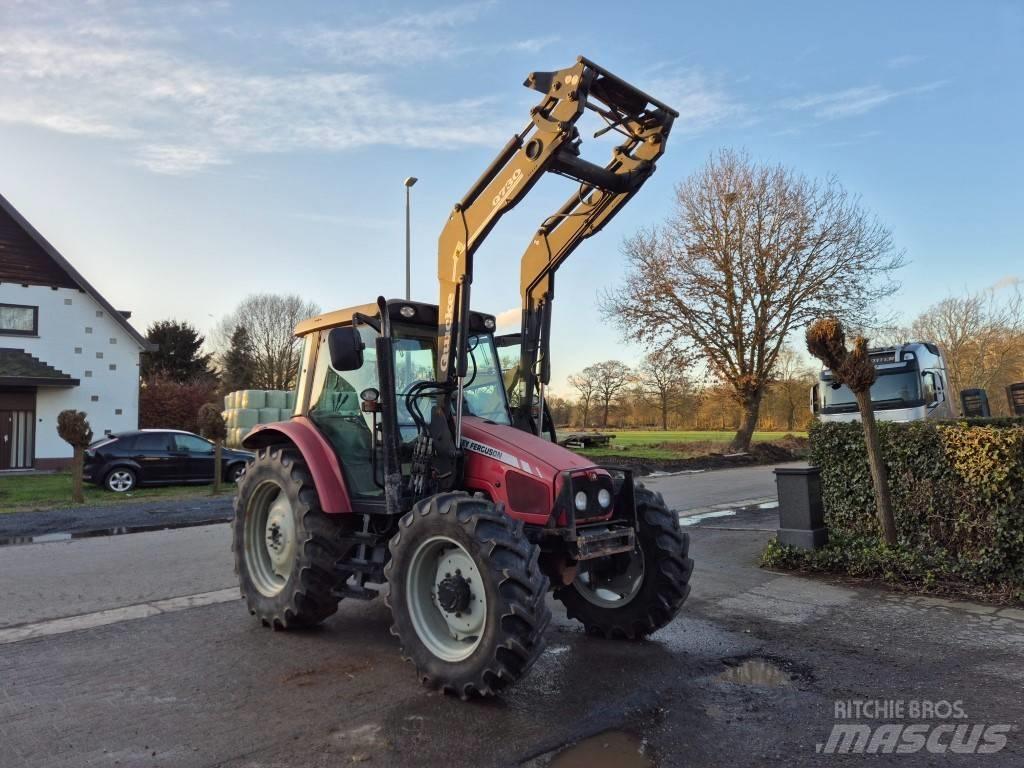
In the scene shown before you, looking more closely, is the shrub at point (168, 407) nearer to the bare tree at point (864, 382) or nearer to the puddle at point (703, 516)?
the puddle at point (703, 516)

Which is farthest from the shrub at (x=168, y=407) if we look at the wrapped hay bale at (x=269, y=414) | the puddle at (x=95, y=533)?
the puddle at (x=95, y=533)

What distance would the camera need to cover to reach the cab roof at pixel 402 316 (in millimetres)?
5289

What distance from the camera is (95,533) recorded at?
34.8 ft

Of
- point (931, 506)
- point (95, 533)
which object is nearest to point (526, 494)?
point (931, 506)

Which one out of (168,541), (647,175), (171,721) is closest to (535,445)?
(647,175)

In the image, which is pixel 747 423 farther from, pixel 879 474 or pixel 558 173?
pixel 558 173

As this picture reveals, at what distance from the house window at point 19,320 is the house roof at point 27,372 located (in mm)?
639

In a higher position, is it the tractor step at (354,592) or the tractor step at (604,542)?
the tractor step at (604,542)

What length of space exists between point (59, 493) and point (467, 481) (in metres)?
14.5

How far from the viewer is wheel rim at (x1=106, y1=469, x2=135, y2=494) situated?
648 inches

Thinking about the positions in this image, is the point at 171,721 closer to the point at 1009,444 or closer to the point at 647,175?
the point at 647,175

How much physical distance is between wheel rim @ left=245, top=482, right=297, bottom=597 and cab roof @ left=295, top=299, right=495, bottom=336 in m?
1.36

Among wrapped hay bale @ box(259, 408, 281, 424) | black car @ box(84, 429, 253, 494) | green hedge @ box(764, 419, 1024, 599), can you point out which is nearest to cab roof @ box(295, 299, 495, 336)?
green hedge @ box(764, 419, 1024, 599)

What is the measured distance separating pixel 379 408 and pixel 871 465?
5.04 m
